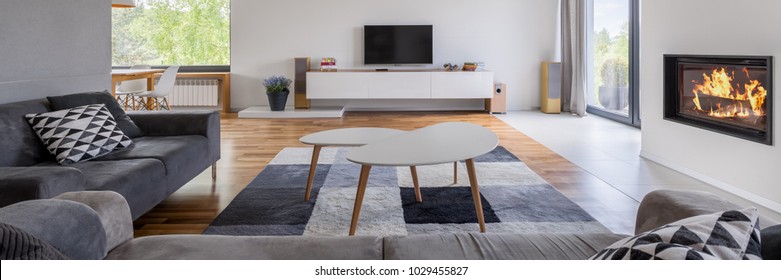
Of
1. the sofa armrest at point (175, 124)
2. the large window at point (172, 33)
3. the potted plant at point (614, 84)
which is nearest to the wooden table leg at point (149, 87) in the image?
the large window at point (172, 33)

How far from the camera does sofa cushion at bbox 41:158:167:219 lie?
224cm

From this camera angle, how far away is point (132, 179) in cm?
236

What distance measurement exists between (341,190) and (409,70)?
5.03 m

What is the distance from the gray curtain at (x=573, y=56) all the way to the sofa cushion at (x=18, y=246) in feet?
23.9

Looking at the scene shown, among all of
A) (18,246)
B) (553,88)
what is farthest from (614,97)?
(18,246)

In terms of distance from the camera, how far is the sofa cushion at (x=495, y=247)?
1297 mm

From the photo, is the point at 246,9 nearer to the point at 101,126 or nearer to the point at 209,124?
the point at 209,124

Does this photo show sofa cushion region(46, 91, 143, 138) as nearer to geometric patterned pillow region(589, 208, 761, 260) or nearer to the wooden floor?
the wooden floor

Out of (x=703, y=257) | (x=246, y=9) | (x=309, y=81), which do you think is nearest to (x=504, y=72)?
(x=309, y=81)

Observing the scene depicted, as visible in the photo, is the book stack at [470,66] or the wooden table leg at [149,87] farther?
the book stack at [470,66]

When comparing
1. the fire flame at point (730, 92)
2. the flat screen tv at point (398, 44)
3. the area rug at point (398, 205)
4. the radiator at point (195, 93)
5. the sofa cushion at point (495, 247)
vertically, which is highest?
the flat screen tv at point (398, 44)

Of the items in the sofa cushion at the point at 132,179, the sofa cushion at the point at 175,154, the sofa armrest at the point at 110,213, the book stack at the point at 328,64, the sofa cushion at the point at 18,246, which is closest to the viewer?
the sofa cushion at the point at 18,246

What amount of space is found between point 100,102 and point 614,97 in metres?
5.71

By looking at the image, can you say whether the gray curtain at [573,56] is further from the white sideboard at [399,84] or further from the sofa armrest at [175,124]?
the sofa armrest at [175,124]
